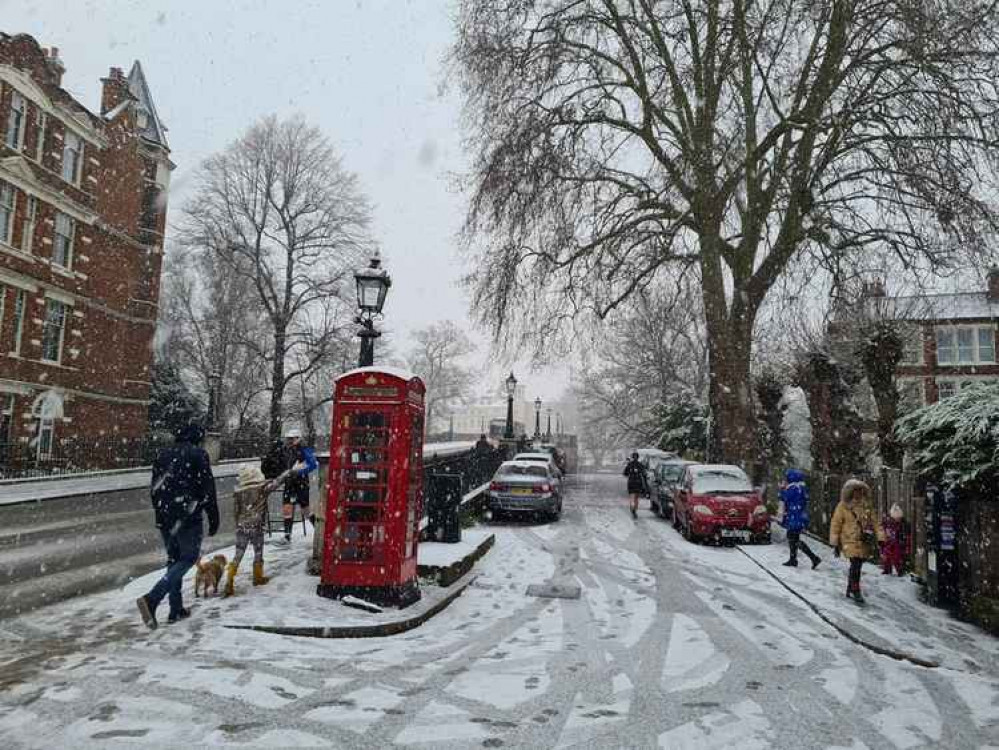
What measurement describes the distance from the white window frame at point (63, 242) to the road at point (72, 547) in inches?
501

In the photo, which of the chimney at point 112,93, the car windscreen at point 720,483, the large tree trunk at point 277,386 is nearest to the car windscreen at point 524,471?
the car windscreen at point 720,483

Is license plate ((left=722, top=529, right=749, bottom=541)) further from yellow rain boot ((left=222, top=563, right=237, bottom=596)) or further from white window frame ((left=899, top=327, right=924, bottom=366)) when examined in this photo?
white window frame ((left=899, top=327, right=924, bottom=366))

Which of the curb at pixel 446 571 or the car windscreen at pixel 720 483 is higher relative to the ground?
the car windscreen at pixel 720 483

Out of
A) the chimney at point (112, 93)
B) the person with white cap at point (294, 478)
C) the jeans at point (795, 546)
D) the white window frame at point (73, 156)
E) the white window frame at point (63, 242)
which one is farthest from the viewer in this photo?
the chimney at point (112, 93)

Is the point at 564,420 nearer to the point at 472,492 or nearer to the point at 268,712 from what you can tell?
the point at 472,492

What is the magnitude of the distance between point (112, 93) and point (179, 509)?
3049 centimetres

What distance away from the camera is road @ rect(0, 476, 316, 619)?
25.5 feet

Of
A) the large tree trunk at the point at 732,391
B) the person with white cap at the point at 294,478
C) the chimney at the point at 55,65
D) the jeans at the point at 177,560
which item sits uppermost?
the chimney at the point at 55,65

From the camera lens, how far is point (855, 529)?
866cm

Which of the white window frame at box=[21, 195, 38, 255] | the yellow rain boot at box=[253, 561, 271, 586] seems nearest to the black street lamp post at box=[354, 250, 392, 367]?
the yellow rain boot at box=[253, 561, 271, 586]

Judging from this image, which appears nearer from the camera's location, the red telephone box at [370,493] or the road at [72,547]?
the red telephone box at [370,493]

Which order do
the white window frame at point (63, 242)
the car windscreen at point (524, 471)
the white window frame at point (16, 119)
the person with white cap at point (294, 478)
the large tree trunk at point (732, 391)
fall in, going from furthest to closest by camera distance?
the white window frame at point (63, 242)
the white window frame at point (16, 119)
the large tree trunk at point (732, 391)
the car windscreen at point (524, 471)
the person with white cap at point (294, 478)

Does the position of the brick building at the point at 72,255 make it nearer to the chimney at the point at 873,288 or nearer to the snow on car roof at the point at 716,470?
the snow on car roof at the point at 716,470

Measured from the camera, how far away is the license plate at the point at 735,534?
13.5 metres
